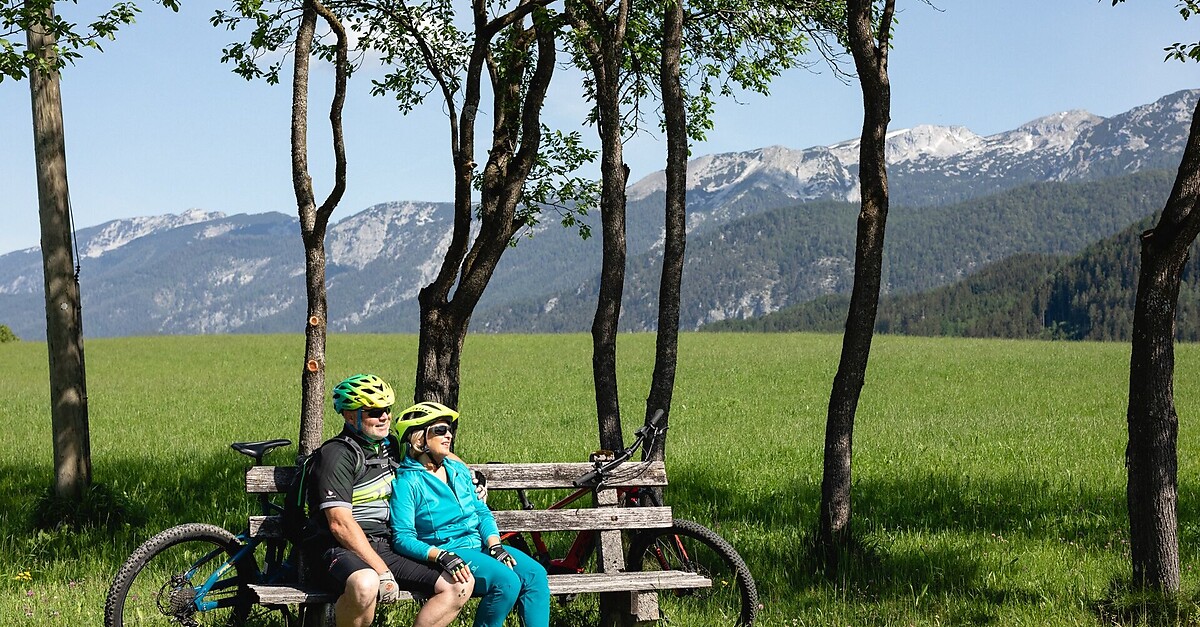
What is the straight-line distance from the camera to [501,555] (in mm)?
5543

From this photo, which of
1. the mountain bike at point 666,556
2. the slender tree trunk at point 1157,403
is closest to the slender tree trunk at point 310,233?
the mountain bike at point 666,556

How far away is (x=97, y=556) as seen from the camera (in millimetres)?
8719

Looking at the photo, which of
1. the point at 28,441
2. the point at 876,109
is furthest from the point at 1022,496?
the point at 28,441

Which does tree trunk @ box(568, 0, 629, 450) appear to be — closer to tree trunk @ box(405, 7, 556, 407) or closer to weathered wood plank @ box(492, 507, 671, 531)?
tree trunk @ box(405, 7, 556, 407)

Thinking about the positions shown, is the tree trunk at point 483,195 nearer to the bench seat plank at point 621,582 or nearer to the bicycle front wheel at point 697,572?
the bicycle front wheel at point 697,572

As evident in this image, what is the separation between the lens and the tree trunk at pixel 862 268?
7.83m

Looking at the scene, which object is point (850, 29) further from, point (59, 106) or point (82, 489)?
point (82, 489)

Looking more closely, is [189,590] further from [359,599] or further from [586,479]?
[586,479]

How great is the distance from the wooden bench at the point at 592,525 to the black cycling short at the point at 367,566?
0.07m

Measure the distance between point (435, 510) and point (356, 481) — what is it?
0.44 meters

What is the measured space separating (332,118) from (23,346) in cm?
6191

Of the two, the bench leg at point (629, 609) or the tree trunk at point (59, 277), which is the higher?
the tree trunk at point (59, 277)

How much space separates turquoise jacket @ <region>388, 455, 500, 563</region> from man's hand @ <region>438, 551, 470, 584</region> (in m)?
0.18

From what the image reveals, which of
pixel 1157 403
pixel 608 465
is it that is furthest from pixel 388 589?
pixel 1157 403
